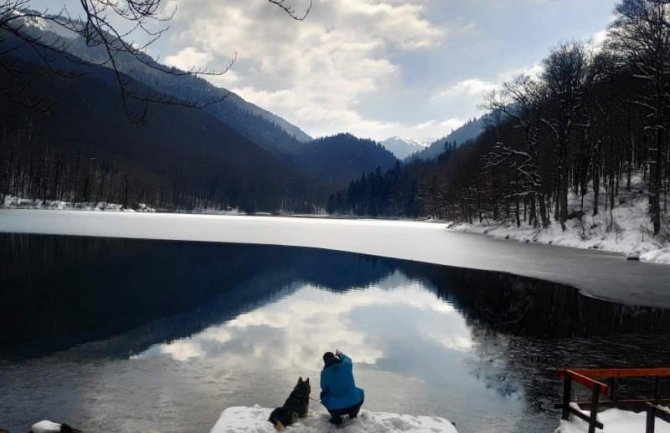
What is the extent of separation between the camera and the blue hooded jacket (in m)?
8.03

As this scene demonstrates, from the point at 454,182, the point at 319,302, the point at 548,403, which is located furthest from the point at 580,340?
the point at 454,182

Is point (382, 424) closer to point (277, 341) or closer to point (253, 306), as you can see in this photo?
point (277, 341)

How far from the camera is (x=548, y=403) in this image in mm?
9633

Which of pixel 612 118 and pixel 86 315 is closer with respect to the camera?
pixel 86 315

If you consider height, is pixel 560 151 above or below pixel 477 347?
above

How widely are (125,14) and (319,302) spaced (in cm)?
1759

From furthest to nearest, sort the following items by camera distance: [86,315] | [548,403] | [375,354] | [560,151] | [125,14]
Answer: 1. [560,151]
2. [86,315]
3. [375,354]
4. [548,403]
5. [125,14]

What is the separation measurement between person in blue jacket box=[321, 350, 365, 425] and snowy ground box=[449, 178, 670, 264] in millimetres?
35497

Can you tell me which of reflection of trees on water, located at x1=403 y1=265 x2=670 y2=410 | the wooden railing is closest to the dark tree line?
reflection of trees on water, located at x1=403 y1=265 x2=670 y2=410

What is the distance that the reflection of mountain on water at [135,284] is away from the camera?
15.0 m

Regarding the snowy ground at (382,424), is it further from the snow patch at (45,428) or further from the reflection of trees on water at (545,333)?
the snow patch at (45,428)

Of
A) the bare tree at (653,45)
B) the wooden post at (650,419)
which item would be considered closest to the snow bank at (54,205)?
the bare tree at (653,45)

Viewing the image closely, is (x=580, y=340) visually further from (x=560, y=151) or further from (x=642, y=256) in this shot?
(x=560, y=151)

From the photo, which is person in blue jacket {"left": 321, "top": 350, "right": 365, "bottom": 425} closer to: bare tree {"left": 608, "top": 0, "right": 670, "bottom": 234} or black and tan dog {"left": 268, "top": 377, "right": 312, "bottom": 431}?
black and tan dog {"left": 268, "top": 377, "right": 312, "bottom": 431}
